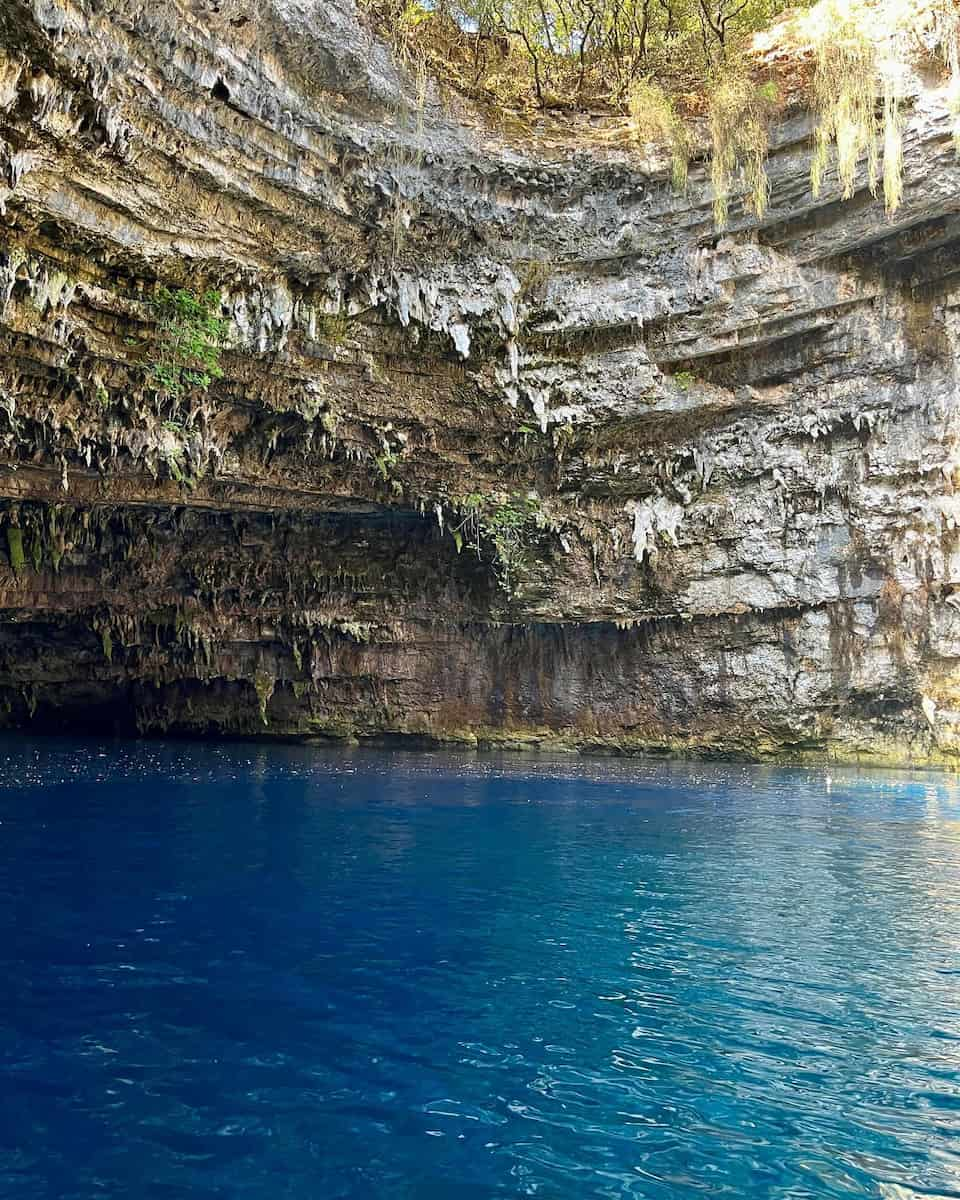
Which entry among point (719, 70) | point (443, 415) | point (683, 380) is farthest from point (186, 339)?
point (719, 70)

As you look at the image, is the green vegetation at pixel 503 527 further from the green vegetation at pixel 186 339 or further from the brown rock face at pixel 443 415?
the green vegetation at pixel 186 339

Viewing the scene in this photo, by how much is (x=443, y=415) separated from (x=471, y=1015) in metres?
17.5

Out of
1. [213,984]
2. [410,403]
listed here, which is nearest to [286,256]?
[410,403]

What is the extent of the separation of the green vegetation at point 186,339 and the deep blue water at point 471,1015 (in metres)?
8.92

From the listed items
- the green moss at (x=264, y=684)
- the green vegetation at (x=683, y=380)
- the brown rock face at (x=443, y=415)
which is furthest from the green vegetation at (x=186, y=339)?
the green moss at (x=264, y=684)

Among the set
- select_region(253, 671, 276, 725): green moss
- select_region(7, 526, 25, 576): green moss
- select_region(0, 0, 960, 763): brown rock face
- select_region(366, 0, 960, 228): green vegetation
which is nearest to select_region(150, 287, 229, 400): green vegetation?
select_region(0, 0, 960, 763): brown rock face

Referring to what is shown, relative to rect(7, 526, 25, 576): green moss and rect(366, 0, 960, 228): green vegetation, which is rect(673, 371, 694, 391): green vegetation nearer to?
rect(366, 0, 960, 228): green vegetation

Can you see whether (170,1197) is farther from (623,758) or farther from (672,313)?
(623,758)

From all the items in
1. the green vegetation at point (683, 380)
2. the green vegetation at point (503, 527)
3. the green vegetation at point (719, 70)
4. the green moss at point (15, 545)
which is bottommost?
the green moss at point (15, 545)

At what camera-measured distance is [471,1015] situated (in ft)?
21.0

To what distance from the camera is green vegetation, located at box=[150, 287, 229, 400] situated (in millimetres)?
17109

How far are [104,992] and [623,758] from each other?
80.8 feet

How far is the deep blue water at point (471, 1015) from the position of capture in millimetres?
4508

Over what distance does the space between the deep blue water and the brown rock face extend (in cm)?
995
